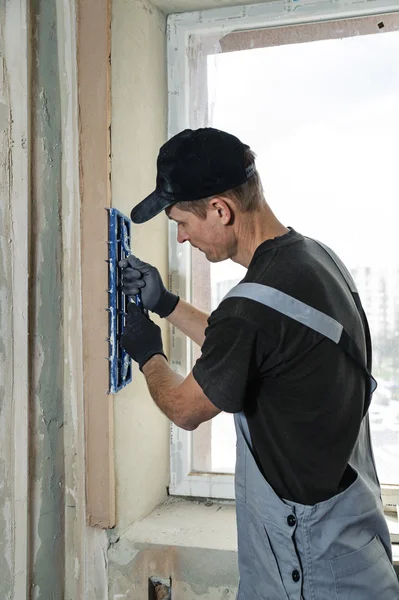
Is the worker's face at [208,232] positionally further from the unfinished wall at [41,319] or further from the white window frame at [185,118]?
the white window frame at [185,118]

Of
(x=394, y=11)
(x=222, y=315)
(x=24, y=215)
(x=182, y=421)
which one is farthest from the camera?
(x=394, y=11)

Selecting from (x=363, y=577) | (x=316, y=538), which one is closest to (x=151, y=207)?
(x=316, y=538)

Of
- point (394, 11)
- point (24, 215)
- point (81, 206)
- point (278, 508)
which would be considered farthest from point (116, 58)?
point (278, 508)

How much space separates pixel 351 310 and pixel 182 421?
15.9 inches

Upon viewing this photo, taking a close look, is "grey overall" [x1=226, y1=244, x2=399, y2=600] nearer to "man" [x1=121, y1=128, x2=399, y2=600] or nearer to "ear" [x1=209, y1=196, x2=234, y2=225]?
"man" [x1=121, y1=128, x2=399, y2=600]

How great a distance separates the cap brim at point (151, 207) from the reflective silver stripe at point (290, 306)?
299 mm

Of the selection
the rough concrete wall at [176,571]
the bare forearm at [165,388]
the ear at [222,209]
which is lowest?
the rough concrete wall at [176,571]

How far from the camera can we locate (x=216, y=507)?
1.82 m

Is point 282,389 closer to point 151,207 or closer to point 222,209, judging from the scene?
point 222,209

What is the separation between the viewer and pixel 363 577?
3.54ft

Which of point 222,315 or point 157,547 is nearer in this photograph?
point 222,315

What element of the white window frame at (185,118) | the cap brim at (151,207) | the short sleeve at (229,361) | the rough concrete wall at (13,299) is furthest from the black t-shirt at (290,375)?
the white window frame at (185,118)

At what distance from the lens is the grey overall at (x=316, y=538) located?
3.46 feet

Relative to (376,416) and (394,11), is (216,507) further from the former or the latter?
(394,11)
